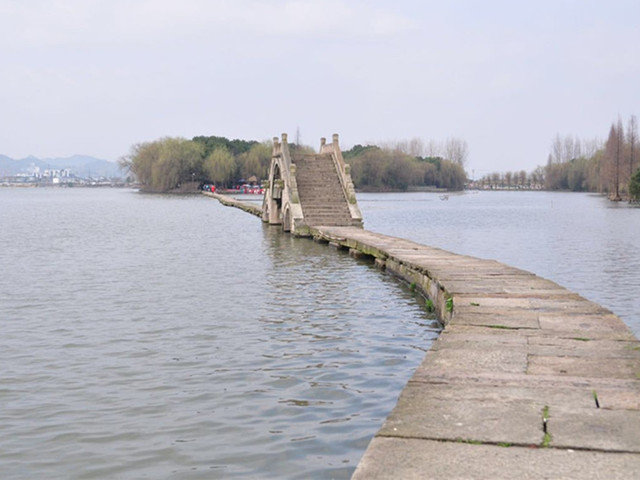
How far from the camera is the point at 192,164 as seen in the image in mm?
147125

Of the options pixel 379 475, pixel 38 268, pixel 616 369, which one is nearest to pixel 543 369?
pixel 616 369

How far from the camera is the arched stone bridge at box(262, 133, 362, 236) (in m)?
36.4

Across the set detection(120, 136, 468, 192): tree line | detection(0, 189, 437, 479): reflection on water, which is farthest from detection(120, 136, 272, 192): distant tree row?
detection(0, 189, 437, 479): reflection on water

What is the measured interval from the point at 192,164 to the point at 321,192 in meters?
112

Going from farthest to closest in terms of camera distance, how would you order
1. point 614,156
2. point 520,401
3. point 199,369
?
point 614,156 → point 199,369 → point 520,401

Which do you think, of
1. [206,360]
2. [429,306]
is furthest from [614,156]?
[206,360]

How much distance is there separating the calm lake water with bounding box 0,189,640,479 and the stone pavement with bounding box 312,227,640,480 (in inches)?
40.8

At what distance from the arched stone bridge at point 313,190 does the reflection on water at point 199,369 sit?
46.6ft

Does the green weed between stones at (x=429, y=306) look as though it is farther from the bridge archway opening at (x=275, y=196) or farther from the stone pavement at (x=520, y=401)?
the bridge archway opening at (x=275, y=196)

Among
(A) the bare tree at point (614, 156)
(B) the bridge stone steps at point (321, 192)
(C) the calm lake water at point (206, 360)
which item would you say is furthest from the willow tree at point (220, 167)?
(C) the calm lake water at point (206, 360)

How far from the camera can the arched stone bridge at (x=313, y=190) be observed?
3638 cm

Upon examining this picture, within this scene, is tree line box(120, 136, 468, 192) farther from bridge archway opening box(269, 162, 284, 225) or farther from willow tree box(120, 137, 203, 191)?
bridge archway opening box(269, 162, 284, 225)

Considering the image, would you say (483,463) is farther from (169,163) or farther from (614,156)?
(169,163)

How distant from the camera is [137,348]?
38.7 feet
